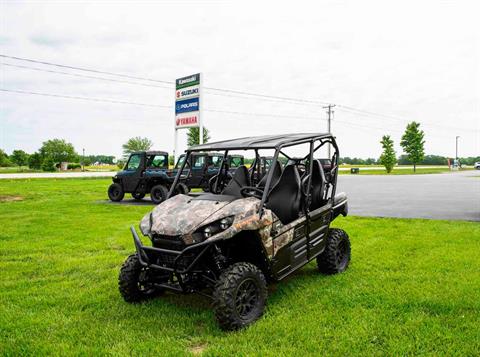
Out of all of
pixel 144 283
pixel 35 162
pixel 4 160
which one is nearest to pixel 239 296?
pixel 144 283

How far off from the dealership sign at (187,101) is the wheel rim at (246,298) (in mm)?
18562

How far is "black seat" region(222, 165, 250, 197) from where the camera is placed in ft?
16.5

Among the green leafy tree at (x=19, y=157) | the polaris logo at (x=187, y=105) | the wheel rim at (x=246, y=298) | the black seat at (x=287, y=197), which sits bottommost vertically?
the wheel rim at (x=246, y=298)

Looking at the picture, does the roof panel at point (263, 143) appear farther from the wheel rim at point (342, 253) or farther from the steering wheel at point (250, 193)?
the wheel rim at point (342, 253)

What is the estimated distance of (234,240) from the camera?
4.36 m

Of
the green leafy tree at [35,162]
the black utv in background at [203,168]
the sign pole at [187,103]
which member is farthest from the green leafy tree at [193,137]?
the green leafy tree at [35,162]

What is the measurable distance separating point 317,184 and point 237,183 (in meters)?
1.11

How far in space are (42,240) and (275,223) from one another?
5.67 metres

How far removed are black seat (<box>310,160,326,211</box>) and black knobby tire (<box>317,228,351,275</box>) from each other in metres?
0.54

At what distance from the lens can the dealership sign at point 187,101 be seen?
22188 mm

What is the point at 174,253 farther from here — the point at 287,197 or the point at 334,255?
the point at 334,255

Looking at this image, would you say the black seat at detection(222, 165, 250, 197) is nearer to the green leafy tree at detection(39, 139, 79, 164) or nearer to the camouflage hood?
the camouflage hood

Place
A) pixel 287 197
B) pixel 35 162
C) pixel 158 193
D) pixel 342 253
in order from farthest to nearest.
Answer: pixel 35 162
pixel 158 193
pixel 342 253
pixel 287 197

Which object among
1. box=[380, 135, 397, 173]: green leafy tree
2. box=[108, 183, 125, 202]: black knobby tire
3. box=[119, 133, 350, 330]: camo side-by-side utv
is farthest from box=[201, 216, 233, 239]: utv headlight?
box=[380, 135, 397, 173]: green leafy tree
